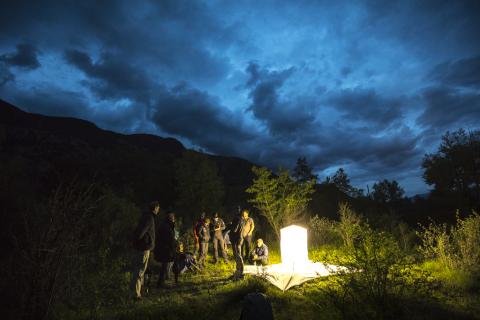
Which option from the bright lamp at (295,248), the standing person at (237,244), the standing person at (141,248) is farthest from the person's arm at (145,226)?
the bright lamp at (295,248)

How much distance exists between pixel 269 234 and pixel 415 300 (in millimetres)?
10788

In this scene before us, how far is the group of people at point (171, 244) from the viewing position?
6.61 m

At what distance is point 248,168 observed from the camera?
133500 mm

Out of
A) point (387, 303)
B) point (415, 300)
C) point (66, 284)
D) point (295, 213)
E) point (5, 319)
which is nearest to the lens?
point (5, 319)

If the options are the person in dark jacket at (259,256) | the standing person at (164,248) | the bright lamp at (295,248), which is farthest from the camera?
the person in dark jacket at (259,256)

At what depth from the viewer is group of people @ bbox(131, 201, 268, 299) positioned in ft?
21.7

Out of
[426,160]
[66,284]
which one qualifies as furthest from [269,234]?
[426,160]

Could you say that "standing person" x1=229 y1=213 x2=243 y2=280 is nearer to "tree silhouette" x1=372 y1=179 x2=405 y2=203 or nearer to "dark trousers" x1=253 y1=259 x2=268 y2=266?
"dark trousers" x1=253 y1=259 x2=268 y2=266

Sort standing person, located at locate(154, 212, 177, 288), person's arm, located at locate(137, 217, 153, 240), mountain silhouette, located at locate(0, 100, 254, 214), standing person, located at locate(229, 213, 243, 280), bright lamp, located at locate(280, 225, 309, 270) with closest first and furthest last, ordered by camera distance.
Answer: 1. person's arm, located at locate(137, 217, 153, 240)
2. standing person, located at locate(154, 212, 177, 288)
3. standing person, located at locate(229, 213, 243, 280)
4. bright lamp, located at locate(280, 225, 309, 270)
5. mountain silhouette, located at locate(0, 100, 254, 214)

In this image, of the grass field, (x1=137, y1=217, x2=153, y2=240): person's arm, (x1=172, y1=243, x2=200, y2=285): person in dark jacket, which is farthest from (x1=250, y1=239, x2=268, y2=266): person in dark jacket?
(x1=137, y1=217, x2=153, y2=240): person's arm

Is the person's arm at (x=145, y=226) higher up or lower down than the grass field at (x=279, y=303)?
higher up

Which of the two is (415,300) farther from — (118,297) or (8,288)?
(8,288)

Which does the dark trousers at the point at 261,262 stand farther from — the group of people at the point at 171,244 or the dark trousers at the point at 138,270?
the dark trousers at the point at 138,270

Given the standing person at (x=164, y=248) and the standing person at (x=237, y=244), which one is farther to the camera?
the standing person at (x=237, y=244)
